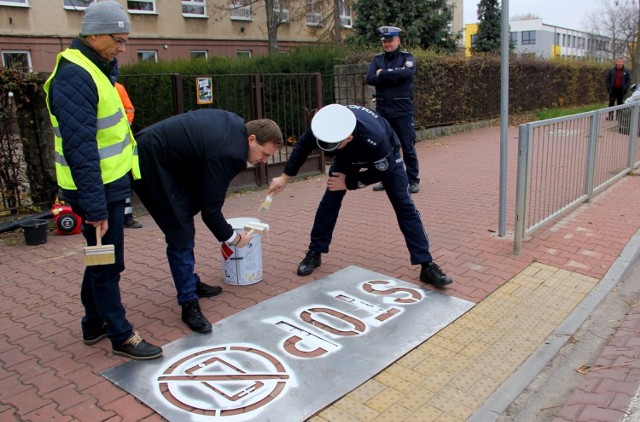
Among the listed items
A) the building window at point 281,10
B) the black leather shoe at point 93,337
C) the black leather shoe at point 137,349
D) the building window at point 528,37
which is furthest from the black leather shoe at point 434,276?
the building window at point 528,37

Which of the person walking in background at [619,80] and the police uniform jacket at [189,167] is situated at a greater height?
the person walking in background at [619,80]

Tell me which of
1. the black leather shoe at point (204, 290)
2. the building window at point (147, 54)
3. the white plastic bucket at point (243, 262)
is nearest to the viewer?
the black leather shoe at point (204, 290)

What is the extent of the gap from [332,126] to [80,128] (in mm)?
1652

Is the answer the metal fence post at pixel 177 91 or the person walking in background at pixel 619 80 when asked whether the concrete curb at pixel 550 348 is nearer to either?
the metal fence post at pixel 177 91

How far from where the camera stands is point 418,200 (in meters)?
7.65

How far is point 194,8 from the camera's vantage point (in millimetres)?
25656

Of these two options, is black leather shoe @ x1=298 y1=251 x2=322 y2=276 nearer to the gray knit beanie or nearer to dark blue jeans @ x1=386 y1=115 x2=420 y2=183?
the gray knit beanie

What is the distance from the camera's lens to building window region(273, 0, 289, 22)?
80.4 ft

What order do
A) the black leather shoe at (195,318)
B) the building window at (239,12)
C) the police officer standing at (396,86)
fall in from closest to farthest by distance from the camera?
the black leather shoe at (195,318) → the police officer standing at (396,86) → the building window at (239,12)

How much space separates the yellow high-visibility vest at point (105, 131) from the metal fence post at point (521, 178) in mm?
Answer: 3458

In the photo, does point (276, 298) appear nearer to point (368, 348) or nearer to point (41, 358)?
point (368, 348)

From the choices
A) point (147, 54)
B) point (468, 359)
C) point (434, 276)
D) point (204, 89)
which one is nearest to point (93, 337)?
point (468, 359)

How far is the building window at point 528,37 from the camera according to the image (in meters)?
82.2

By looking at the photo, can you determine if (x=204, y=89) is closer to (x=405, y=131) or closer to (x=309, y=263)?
(x=405, y=131)
